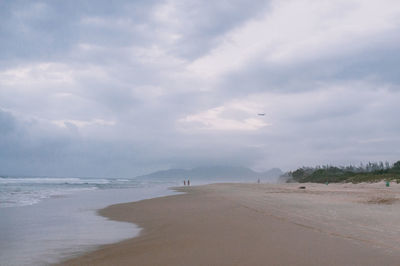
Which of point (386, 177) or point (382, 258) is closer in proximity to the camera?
point (382, 258)

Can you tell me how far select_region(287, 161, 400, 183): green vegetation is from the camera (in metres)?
44.4

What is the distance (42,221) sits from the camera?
41.6ft

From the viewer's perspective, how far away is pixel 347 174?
60375 mm

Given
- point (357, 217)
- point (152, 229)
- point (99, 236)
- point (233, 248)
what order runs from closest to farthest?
1. point (233, 248)
2. point (99, 236)
3. point (152, 229)
4. point (357, 217)

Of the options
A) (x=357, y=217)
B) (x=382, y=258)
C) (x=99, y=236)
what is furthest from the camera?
(x=357, y=217)

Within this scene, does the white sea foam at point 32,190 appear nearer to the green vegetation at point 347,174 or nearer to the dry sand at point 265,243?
the dry sand at point 265,243

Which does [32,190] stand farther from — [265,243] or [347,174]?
[347,174]

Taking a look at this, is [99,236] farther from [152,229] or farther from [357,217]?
[357,217]

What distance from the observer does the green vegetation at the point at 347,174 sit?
4438cm

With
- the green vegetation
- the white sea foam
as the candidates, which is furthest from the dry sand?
the green vegetation

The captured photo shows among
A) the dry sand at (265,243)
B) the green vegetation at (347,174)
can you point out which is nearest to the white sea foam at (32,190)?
the dry sand at (265,243)

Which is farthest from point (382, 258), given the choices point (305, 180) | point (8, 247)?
point (305, 180)

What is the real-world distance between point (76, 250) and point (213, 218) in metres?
6.16

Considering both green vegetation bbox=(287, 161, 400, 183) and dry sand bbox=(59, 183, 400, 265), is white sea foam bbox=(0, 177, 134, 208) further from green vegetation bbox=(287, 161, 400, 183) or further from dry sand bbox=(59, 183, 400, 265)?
green vegetation bbox=(287, 161, 400, 183)
